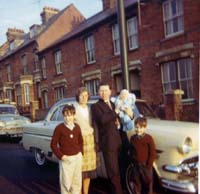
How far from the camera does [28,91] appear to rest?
35.0 m

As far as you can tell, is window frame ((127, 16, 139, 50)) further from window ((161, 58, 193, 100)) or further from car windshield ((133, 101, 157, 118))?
car windshield ((133, 101, 157, 118))

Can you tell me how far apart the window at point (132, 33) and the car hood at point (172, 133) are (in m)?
14.4

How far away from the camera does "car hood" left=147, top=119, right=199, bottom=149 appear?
5199 mm

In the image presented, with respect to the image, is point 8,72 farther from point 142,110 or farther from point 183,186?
point 183,186

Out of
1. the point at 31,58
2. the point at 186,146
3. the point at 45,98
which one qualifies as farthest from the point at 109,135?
the point at 31,58

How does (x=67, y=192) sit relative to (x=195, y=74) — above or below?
below

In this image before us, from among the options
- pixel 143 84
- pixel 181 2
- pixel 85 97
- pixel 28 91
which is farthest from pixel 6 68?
pixel 85 97

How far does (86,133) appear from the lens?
561cm

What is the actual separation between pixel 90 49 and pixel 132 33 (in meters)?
4.71

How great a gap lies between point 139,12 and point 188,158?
47.0 ft

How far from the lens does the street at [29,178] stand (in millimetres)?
6879

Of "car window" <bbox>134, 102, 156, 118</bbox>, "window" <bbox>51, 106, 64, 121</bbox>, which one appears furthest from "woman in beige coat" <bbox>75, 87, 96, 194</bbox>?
"window" <bbox>51, 106, 64, 121</bbox>

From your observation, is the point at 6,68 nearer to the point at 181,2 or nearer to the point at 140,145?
the point at 181,2

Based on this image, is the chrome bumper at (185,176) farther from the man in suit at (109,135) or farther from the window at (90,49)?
the window at (90,49)
